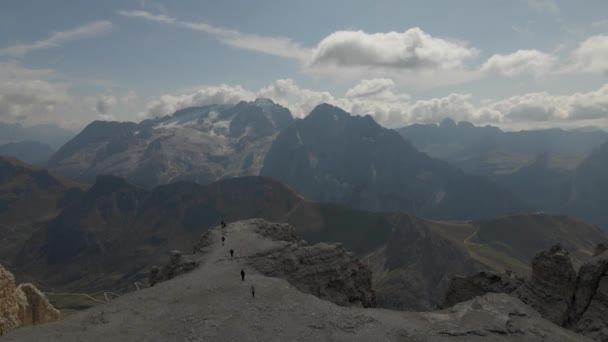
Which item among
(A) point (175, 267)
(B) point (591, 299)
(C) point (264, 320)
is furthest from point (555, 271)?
(A) point (175, 267)

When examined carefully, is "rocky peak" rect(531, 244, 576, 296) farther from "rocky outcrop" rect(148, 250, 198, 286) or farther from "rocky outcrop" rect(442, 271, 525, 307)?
"rocky outcrop" rect(148, 250, 198, 286)

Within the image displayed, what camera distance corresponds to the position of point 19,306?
168 feet

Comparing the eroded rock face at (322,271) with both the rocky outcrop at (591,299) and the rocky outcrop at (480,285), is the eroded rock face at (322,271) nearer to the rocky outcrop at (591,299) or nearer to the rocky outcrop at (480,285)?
the rocky outcrop at (480,285)

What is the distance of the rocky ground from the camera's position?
34469mm

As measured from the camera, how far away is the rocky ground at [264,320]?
34.5 m

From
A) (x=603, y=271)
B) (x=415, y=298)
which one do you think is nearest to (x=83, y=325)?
(x=603, y=271)

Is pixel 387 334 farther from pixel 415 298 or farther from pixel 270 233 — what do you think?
pixel 415 298

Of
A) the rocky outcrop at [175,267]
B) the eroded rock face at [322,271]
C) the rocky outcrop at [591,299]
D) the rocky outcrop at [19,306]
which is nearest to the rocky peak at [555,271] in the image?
the rocky outcrop at [591,299]

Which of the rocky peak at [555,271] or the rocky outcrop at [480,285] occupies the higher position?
the rocky peak at [555,271]

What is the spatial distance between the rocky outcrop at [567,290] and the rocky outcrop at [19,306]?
2160 inches

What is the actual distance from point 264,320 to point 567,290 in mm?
32866

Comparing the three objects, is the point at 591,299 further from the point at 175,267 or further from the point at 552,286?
the point at 175,267

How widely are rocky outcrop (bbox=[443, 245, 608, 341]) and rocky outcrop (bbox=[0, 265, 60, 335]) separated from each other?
180ft

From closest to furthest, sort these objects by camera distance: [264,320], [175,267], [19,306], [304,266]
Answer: [264,320] < [19,306] < [304,266] < [175,267]
